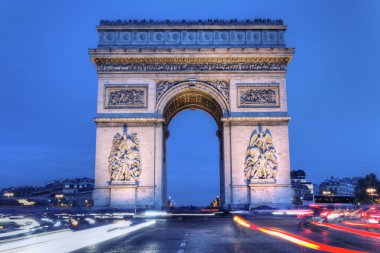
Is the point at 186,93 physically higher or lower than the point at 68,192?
higher

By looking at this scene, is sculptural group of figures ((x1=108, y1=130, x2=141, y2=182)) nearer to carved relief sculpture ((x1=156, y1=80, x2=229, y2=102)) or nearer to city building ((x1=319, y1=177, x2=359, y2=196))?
carved relief sculpture ((x1=156, y1=80, x2=229, y2=102))

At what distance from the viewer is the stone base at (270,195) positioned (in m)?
32.0

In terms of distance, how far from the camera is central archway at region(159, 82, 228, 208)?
112ft

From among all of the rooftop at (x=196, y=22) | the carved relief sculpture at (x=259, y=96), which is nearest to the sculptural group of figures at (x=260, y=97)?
the carved relief sculpture at (x=259, y=96)

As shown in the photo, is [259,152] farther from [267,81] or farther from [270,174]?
[267,81]

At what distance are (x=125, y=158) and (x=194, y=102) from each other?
372 inches

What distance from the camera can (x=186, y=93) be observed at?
3519 cm

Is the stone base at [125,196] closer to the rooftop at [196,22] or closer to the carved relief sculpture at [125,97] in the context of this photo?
the carved relief sculpture at [125,97]

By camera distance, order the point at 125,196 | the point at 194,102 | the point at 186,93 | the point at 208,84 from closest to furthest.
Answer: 1. the point at 125,196
2. the point at 208,84
3. the point at 186,93
4. the point at 194,102

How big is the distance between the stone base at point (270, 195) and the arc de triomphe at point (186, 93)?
0.24 ft

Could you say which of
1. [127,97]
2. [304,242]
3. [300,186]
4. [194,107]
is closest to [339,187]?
[300,186]

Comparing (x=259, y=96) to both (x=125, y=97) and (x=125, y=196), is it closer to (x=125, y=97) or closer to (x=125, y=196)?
(x=125, y=97)

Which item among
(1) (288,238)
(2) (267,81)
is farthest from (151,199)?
(1) (288,238)

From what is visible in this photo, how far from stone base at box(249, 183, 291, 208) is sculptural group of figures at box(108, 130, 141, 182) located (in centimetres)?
854
